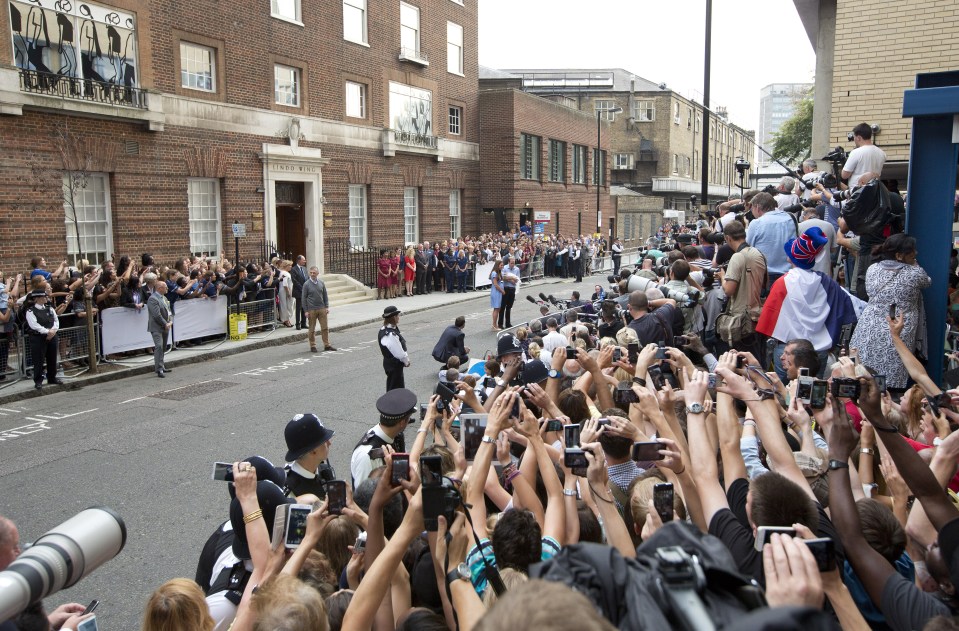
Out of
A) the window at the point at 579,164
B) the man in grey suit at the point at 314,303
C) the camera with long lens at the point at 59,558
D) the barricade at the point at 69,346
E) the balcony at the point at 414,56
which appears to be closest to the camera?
the camera with long lens at the point at 59,558

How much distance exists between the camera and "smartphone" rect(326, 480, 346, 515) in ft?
10.9

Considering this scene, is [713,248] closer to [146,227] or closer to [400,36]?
[146,227]

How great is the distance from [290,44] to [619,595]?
1023 inches

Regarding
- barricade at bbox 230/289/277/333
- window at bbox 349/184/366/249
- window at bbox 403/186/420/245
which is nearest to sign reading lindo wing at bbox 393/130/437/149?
window at bbox 403/186/420/245

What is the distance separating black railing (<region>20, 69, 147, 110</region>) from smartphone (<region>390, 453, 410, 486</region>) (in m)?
17.7

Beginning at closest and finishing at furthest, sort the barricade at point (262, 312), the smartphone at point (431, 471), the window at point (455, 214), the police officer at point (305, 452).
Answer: the smartphone at point (431, 471) → the police officer at point (305, 452) → the barricade at point (262, 312) → the window at point (455, 214)

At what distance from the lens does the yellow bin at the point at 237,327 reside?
61.1 feet

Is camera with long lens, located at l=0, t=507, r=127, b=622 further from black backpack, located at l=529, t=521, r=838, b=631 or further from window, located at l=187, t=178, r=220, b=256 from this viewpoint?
window, located at l=187, t=178, r=220, b=256

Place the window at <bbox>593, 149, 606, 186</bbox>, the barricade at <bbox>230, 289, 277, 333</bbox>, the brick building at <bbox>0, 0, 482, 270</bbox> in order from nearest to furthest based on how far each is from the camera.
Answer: the brick building at <bbox>0, 0, 482, 270</bbox> → the barricade at <bbox>230, 289, 277, 333</bbox> → the window at <bbox>593, 149, 606, 186</bbox>

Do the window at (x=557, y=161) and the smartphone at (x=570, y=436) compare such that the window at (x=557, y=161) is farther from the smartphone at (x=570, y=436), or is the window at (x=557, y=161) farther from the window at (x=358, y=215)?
the smartphone at (x=570, y=436)

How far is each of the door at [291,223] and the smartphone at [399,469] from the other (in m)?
23.6

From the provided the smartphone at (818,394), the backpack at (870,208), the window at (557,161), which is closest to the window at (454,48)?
the window at (557,161)

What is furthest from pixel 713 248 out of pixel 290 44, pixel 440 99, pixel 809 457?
pixel 440 99

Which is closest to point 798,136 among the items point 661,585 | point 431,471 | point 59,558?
point 431,471
